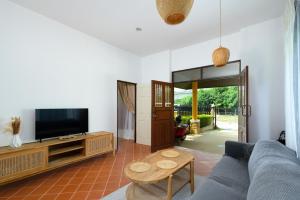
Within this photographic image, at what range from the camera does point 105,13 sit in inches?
113

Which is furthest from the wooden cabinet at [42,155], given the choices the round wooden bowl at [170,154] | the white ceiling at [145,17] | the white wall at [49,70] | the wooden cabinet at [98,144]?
the white ceiling at [145,17]

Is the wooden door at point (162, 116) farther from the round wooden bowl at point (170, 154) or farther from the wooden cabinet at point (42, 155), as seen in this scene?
the round wooden bowl at point (170, 154)

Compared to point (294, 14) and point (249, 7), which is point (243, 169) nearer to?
point (294, 14)

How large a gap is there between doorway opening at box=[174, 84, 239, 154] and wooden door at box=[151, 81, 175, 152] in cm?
64

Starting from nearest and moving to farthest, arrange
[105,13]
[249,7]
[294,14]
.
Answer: [294,14]
[249,7]
[105,13]

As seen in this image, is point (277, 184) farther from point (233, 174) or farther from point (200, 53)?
point (200, 53)

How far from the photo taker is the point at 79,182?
2.46 m

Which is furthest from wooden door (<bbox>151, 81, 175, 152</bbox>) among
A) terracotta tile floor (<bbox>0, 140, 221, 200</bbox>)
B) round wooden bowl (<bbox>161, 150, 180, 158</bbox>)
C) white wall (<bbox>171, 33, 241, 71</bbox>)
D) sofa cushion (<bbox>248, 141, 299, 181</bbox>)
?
sofa cushion (<bbox>248, 141, 299, 181</bbox>)

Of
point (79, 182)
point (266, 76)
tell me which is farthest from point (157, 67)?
point (79, 182)

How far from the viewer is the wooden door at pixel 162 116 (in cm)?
404

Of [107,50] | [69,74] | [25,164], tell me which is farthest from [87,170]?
[107,50]

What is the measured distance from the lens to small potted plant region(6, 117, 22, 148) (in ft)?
7.86

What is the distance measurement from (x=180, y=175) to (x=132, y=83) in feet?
11.2

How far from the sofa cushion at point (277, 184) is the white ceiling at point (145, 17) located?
2.65 metres
